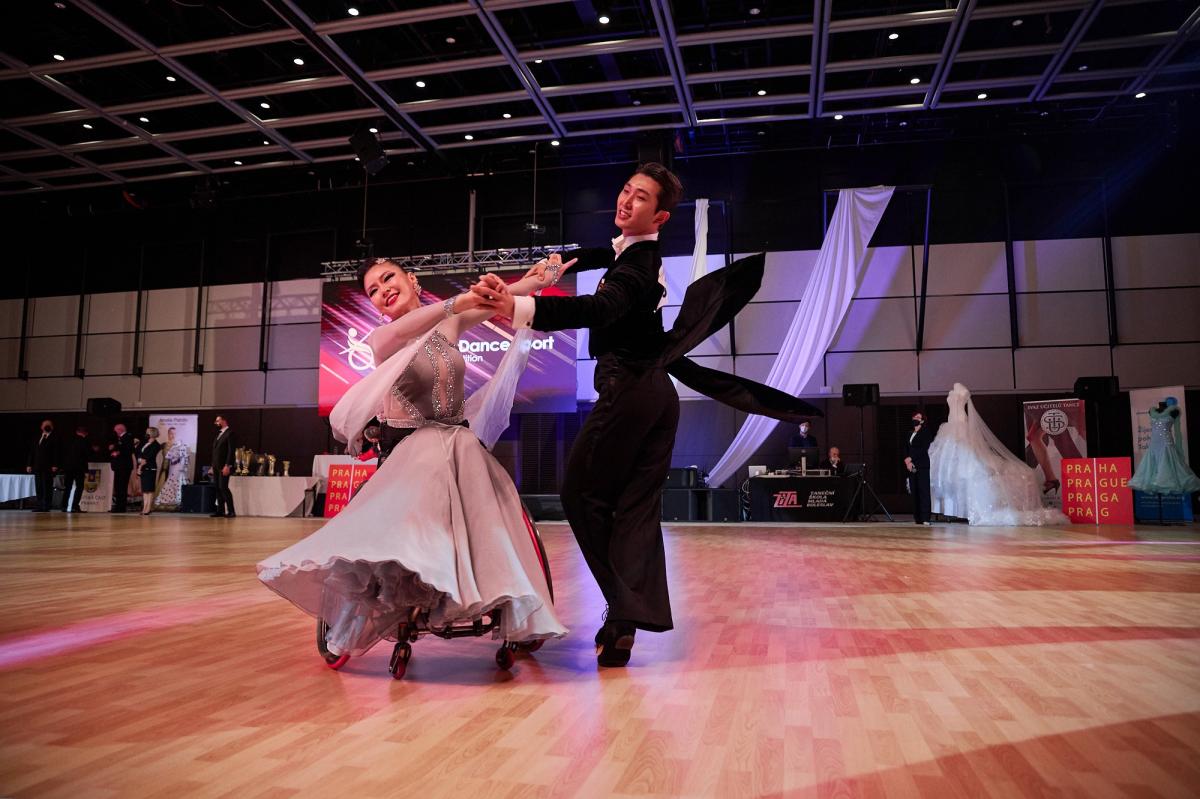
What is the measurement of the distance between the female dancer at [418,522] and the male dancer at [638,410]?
0.71 feet

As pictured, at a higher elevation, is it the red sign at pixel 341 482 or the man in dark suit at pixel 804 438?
the man in dark suit at pixel 804 438

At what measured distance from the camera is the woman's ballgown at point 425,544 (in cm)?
213

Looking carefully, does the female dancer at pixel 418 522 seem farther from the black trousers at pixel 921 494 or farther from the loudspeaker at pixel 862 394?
the black trousers at pixel 921 494

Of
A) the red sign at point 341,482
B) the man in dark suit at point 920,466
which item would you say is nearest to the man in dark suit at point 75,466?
the red sign at point 341,482

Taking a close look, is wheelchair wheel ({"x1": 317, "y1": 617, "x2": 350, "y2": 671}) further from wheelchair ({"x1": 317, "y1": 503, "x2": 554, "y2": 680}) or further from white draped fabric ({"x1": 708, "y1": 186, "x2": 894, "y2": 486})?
white draped fabric ({"x1": 708, "y1": 186, "x2": 894, "y2": 486})

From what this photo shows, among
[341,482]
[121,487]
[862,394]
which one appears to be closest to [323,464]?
[341,482]

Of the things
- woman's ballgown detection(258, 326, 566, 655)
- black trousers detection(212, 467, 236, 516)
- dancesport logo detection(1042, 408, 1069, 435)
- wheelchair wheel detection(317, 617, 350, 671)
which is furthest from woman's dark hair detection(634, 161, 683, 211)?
black trousers detection(212, 467, 236, 516)

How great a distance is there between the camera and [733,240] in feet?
44.3

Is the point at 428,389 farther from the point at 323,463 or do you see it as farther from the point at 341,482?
the point at 323,463

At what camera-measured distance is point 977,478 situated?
1091 centimetres

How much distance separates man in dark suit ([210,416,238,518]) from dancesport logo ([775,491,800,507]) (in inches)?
333

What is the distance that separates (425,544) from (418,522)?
8 cm

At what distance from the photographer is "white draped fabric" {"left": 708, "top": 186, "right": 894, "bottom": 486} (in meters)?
11.7

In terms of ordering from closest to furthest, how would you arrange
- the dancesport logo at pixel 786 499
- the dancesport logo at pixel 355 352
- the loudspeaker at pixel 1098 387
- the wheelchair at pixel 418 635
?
1. the wheelchair at pixel 418 635
2. the loudspeaker at pixel 1098 387
3. the dancesport logo at pixel 786 499
4. the dancesport logo at pixel 355 352
